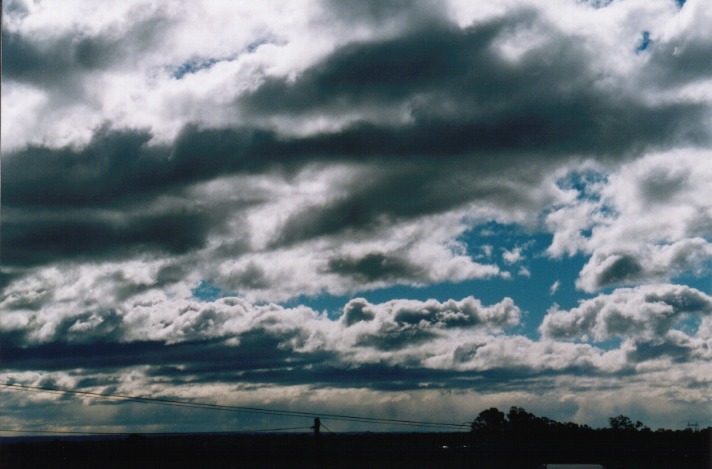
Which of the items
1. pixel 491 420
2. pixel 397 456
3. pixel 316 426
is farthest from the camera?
pixel 491 420

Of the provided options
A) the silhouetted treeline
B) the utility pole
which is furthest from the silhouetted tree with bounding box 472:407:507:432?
the utility pole

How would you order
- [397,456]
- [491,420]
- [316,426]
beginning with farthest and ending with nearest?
1. [491,420]
2. [397,456]
3. [316,426]

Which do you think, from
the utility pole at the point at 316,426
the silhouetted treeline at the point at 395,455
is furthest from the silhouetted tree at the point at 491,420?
the utility pole at the point at 316,426

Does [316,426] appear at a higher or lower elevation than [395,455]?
higher

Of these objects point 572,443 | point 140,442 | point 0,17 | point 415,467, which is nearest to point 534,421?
point 572,443

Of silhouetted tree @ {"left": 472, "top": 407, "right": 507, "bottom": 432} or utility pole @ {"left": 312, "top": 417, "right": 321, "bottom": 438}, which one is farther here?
silhouetted tree @ {"left": 472, "top": 407, "right": 507, "bottom": 432}

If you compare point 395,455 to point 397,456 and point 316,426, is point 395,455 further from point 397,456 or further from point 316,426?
point 316,426

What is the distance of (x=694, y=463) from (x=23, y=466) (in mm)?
81438

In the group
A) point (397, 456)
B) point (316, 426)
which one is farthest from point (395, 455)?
point (316, 426)

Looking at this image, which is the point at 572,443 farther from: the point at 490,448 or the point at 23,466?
the point at 23,466

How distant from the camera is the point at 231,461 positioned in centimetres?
8775

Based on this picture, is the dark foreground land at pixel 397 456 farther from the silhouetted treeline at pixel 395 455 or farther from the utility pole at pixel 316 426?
the utility pole at pixel 316 426

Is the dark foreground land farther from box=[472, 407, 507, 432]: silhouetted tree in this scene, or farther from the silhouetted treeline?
box=[472, 407, 507, 432]: silhouetted tree

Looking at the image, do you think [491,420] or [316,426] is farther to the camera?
[491,420]
